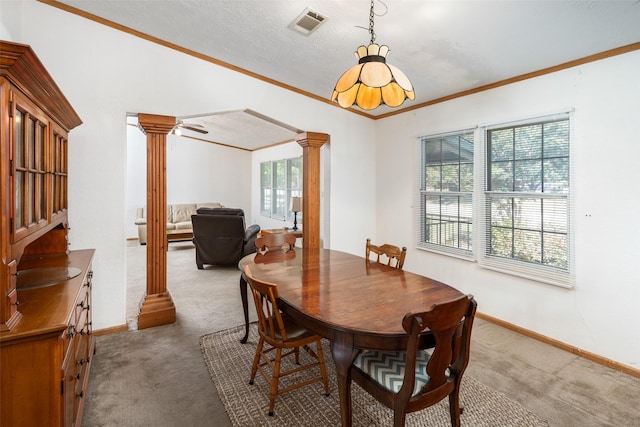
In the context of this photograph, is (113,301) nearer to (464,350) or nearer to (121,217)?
(121,217)

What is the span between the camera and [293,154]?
293 inches

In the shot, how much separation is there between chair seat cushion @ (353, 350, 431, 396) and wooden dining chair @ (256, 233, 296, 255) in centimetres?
A: 162

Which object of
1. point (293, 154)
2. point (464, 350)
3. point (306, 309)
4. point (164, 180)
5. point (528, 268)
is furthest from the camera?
point (293, 154)

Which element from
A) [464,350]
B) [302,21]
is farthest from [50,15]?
[464,350]

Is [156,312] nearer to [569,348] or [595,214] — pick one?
[569,348]

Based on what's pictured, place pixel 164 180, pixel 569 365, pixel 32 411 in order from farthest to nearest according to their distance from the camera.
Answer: pixel 164 180
pixel 569 365
pixel 32 411

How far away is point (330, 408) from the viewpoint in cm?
201

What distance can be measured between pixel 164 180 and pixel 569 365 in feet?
12.7

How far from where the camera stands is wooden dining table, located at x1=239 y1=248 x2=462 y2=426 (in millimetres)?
1492

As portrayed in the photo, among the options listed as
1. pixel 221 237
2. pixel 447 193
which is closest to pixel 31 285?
pixel 221 237

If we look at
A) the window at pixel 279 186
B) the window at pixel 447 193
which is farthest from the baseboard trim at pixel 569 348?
the window at pixel 279 186

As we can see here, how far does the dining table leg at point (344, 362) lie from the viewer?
1513mm

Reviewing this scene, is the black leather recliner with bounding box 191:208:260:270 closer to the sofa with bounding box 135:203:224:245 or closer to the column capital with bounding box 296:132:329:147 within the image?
the column capital with bounding box 296:132:329:147

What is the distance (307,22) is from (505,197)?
8.04ft
